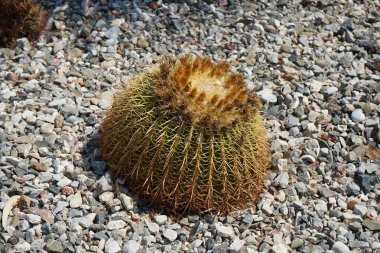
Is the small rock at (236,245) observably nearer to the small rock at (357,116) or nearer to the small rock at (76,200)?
the small rock at (76,200)

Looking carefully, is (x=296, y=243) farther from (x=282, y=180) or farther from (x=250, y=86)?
(x=250, y=86)

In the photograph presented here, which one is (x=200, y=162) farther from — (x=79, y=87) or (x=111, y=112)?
(x=79, y=87)

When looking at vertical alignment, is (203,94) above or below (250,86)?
above

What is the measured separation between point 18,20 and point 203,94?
238cm

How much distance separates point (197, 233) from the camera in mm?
3695

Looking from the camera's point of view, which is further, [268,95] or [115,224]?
[268,95]

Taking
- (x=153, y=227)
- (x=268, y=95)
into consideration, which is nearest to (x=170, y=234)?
(x=153, y=227)

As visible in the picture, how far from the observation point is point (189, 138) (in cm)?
350

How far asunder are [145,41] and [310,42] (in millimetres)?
1474

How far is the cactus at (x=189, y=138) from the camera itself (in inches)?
139

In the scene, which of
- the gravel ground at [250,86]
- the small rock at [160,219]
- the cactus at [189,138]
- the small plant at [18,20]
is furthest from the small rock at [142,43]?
the small rock at [160,219]

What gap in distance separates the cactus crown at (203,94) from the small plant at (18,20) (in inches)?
74.6

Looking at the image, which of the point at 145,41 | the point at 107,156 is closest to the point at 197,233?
the point at 107,156

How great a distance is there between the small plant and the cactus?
1.75 m
